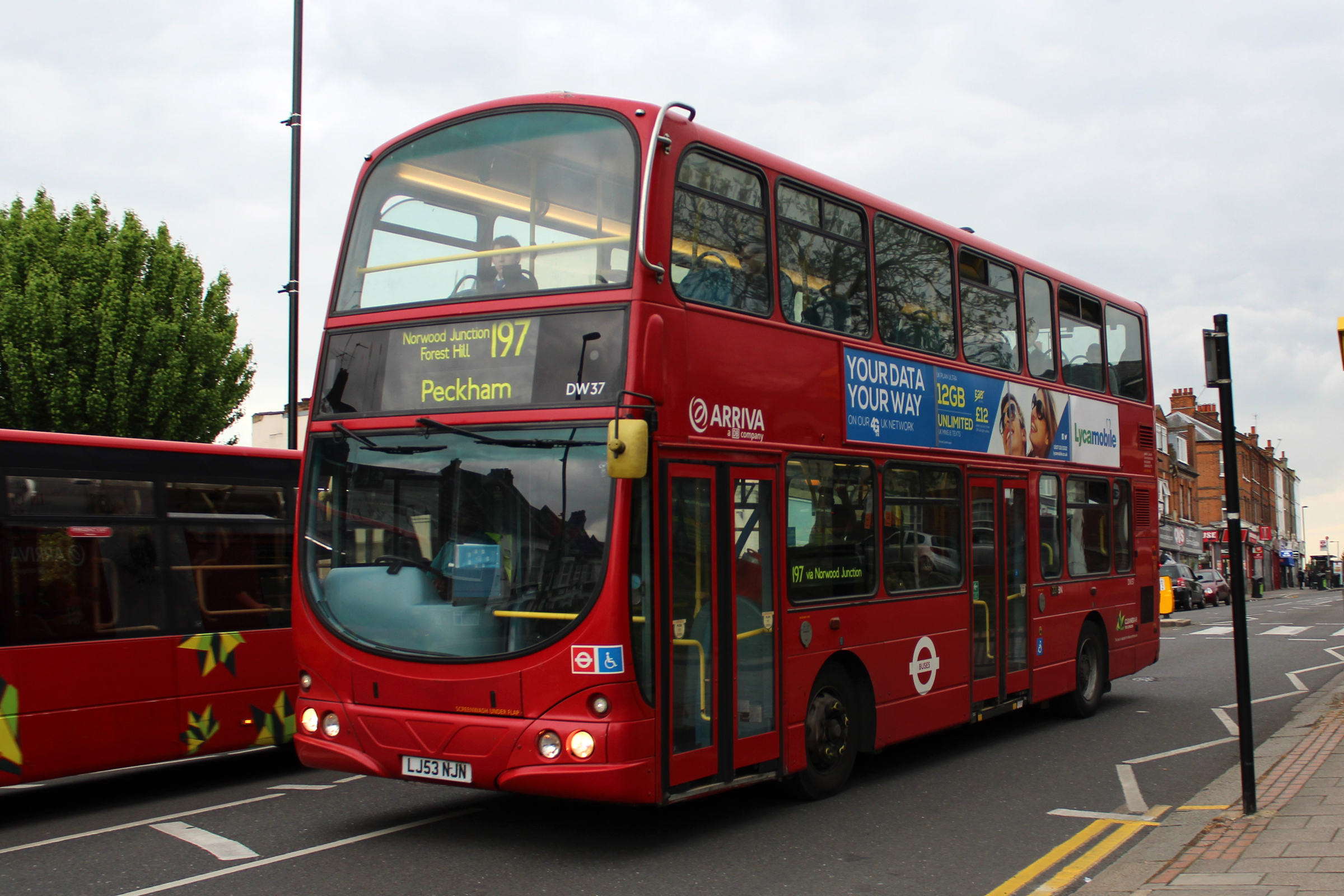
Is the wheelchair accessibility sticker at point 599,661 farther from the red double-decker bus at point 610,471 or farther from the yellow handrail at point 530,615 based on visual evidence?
the yellow handrail at point 530,615

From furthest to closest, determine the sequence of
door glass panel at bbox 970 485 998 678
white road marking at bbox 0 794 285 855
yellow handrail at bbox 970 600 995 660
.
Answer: yellow handrail at bbox 970 600 995 660, door glass panel at bbox 970 485 998 678, white road marking at bbox 0 794 285 855

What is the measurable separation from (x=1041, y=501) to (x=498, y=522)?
6.73 meters

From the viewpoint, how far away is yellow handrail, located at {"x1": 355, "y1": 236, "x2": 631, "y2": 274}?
7.16m

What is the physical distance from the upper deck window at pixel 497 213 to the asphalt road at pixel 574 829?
328 cm

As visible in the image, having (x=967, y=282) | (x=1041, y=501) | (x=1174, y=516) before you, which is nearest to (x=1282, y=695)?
(x=1041, y=501)

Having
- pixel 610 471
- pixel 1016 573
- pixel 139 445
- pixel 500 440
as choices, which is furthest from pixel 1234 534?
pixel 139 445

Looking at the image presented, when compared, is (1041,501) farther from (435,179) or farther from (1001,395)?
(435,179)

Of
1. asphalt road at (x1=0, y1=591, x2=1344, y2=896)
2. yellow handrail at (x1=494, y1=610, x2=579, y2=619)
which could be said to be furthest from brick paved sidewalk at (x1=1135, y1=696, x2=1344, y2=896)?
yellow handrail at (x1=494, y1=610, x2=579, y2=619)

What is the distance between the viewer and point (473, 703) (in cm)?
681

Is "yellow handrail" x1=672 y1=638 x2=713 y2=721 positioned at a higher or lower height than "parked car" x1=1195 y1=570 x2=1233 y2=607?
higher

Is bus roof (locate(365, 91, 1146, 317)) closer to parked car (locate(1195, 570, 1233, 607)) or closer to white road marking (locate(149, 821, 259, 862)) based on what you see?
white road marking (locate(149, 821, 259, 862))

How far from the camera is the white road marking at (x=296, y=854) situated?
641 cm

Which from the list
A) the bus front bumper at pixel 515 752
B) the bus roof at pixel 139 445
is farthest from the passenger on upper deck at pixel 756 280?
the bus roof at pixel 139 445

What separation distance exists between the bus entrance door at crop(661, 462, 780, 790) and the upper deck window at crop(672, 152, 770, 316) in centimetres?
111
